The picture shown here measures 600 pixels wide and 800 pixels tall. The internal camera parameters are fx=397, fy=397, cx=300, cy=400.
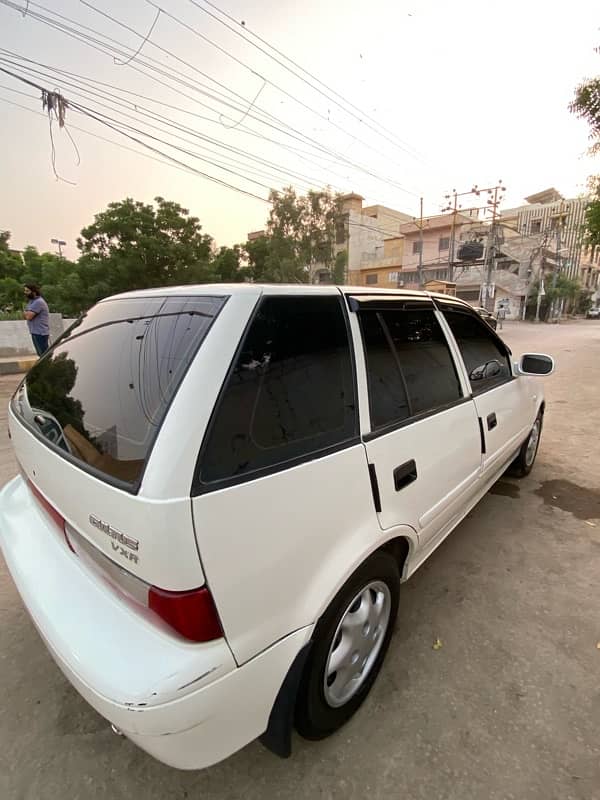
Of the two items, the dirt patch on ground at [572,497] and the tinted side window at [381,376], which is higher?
the tinted side window at [381,376]

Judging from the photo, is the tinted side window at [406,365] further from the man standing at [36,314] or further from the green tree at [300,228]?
the green tree at [300,228]

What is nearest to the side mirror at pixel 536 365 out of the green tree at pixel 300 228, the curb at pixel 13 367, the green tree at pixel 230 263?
the curb at pixel 13 367

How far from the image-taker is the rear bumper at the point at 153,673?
980mm

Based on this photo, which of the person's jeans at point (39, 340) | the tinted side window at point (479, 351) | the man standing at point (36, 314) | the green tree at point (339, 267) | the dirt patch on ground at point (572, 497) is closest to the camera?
the tinted side window at point (479, 351)

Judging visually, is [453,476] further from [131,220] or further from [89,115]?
[131,220]

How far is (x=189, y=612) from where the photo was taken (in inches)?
38.6

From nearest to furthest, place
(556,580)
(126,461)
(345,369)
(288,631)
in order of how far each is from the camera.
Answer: (126,461) < (288,631) < (345,369) < (556,580)

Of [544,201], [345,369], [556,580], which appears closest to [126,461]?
[345,369]

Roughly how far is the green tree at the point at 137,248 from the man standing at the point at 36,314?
1420cm

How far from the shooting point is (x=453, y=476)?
2.06 metres

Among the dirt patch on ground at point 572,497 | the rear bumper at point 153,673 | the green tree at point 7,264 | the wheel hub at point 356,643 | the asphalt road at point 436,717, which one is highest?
the green tree at point 7,264

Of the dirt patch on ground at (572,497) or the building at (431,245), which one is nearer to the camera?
the dirt patch on ground at (572,497)

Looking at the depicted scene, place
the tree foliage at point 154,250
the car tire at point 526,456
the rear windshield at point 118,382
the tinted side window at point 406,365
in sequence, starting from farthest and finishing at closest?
1. the tree foliage at point 154,250
2. the car tire at point 526,456
3. the tinted side window at point 406,365
4. the rear windshield at point 118,382

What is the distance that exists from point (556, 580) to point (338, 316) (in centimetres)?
216
